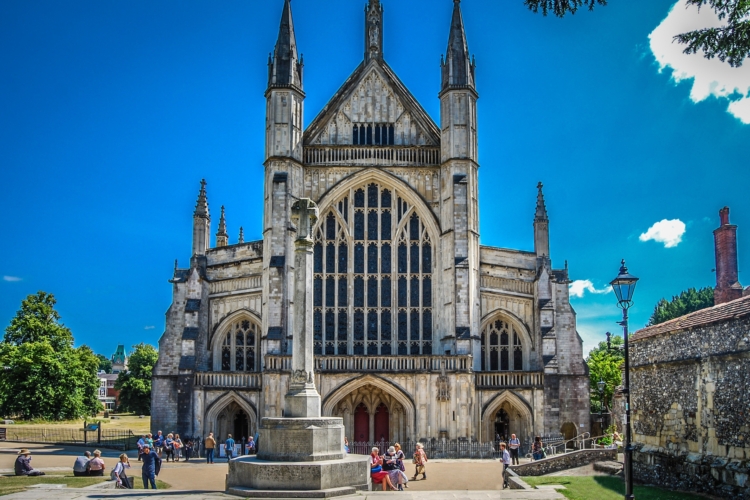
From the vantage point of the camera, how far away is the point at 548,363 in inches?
1494

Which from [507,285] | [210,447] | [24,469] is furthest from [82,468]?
[507,285]

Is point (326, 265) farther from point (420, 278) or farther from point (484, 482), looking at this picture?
point (484, 482)

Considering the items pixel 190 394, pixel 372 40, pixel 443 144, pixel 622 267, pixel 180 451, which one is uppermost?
pixel 372 40

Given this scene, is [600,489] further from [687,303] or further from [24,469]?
[687,303]

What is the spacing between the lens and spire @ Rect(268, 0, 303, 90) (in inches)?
1572

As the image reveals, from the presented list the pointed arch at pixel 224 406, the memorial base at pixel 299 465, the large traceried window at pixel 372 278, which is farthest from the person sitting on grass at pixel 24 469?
the large traceried window at pixel 372 278

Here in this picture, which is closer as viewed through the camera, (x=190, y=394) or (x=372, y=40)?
(x=190, y=394)

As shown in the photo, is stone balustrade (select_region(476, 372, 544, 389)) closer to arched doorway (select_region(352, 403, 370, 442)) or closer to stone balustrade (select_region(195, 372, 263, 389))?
arched doorway (select_region(352, 403, 370, 442))

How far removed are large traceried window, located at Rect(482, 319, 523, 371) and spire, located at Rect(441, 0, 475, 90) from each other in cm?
1228

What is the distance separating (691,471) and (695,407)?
1.66m

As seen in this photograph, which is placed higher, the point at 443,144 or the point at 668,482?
the point at 443,144

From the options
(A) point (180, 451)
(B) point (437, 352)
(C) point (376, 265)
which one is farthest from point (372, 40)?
(A) point (180, 451)

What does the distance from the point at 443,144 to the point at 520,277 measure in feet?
25.6

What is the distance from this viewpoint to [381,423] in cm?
3741
